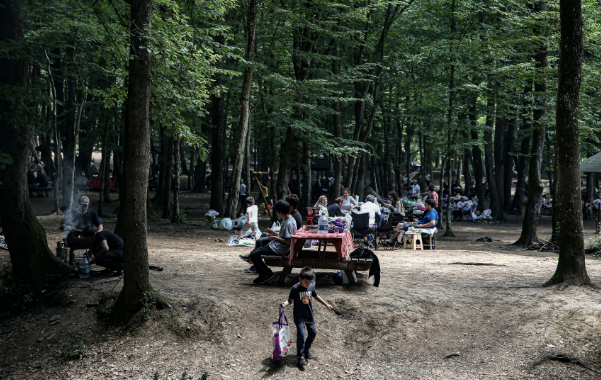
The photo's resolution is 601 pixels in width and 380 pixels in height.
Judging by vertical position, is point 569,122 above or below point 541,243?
above

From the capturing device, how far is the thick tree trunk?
25.1 feet

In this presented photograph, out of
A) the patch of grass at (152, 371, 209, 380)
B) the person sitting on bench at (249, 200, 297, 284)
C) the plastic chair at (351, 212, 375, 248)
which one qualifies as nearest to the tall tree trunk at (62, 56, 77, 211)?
the plastic chair at (351, 212, 375, 248)

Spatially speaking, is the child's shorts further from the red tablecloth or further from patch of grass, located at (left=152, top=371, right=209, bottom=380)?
patch of grass, located at (left=152, top=371, right=209, bottom=380)

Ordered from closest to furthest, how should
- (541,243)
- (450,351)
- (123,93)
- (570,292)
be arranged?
(450,351) < (570,292) < (123,93) < (541,243)

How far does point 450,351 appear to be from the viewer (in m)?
6.06

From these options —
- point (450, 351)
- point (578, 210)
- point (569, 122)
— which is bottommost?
point (450, 351)

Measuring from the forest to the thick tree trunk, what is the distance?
0.07ft

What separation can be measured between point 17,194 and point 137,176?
116 inches

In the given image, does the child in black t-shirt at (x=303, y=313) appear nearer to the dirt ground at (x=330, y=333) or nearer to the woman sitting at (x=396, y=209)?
the dirt ground at (x=330, y=333)

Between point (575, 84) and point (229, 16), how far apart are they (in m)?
13.5

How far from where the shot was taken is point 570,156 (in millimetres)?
7438

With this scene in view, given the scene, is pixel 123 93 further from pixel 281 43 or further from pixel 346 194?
pixel 281 43

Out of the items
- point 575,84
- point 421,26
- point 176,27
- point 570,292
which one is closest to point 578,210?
point 570,292

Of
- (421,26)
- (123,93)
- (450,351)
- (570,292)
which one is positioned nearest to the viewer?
(450,351)
